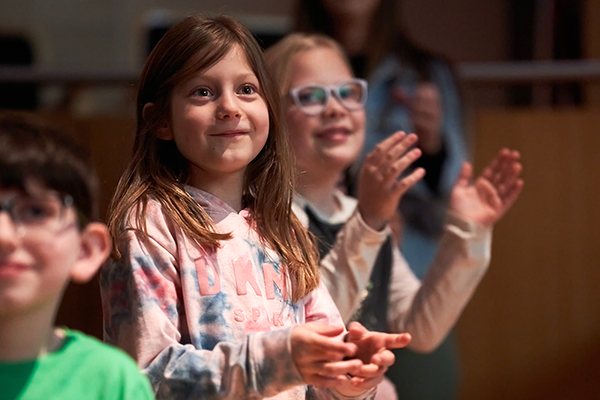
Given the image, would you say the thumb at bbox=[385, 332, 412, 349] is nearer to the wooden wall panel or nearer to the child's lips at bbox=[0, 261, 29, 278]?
the child's lips at bbox=[0, 261, 29, 278]

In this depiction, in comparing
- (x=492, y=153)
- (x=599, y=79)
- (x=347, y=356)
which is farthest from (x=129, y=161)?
(x=599, y=79)

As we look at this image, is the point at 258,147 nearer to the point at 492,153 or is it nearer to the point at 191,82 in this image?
the point at 191,82

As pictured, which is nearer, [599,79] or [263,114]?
[263,114]

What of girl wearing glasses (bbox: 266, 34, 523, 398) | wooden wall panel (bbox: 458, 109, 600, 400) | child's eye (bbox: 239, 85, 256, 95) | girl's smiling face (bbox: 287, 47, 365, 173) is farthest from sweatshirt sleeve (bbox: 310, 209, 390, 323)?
wooden wall panel (bbox: 458, 109, 600, 400)

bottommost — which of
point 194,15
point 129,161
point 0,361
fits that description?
point 0,361

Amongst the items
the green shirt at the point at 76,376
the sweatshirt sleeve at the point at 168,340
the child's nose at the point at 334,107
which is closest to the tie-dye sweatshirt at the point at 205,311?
the sweatshirt sleeve at the point at 168,340

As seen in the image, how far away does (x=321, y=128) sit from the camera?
165cm

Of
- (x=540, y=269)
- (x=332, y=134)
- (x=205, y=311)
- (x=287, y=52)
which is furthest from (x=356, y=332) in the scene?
(x=540, y=269)

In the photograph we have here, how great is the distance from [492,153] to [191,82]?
1623mm

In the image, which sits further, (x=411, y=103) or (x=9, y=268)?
(x=411, y=103)

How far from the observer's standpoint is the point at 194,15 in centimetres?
130

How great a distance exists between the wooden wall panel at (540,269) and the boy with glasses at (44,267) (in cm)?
190

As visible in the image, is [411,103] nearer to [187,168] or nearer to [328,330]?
[187,168]

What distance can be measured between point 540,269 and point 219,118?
1736mm
